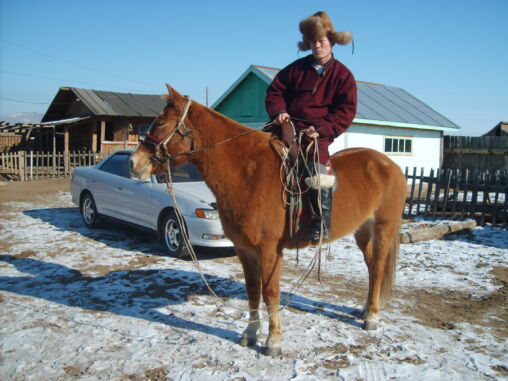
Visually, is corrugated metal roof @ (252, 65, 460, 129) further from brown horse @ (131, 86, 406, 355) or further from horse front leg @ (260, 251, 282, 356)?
horse front leg @ (260, 251, 282, 356)

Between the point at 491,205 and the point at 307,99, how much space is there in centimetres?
870

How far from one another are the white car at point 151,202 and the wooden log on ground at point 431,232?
398cm

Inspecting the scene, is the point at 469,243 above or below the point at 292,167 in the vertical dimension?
below

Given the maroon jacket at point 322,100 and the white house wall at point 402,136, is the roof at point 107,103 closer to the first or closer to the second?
the white house wall at point 402,136

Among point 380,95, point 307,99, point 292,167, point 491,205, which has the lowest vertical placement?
point 491,205

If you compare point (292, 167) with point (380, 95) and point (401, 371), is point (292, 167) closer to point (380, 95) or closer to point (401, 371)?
point (401, 371)

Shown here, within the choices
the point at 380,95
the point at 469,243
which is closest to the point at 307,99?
the point at 469,243

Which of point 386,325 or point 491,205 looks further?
point 491,205

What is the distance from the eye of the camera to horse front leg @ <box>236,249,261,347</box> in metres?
4.00

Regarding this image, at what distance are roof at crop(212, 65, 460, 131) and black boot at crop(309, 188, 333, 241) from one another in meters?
15.0

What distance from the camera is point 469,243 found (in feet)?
27.8

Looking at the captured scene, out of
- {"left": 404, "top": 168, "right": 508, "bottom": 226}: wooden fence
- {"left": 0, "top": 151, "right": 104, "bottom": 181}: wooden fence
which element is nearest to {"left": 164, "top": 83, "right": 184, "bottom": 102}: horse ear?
{"left": 404, "top": 168, "right": 508, "bottom": 226}: wooden fence

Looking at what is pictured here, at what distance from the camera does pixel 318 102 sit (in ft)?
13.0

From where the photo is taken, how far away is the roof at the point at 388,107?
19.2m
